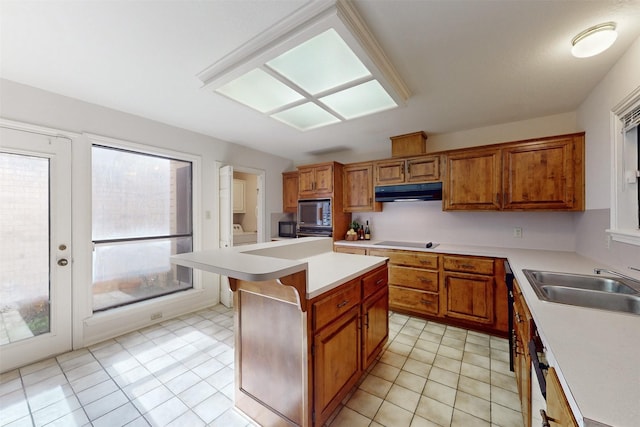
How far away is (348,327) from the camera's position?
5.40 feet

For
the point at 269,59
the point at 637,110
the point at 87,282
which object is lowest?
the point at 87,282

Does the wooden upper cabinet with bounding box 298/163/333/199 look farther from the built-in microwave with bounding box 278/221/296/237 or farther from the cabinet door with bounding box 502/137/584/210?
the cabinet door with bounding box 502/137/584/210

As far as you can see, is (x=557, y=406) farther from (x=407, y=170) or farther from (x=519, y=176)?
(x=407, y=170)

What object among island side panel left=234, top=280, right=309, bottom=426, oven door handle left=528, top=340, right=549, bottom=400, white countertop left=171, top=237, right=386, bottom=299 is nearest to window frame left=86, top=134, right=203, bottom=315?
white countertop left=171, top=237, right=386, bottom=299

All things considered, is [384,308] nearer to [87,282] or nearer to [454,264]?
[454,264]

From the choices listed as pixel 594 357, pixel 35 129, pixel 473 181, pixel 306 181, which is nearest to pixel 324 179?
pixel 306 181

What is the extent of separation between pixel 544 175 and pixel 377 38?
2408 millimetres

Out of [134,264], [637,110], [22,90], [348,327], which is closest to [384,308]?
[348,327]

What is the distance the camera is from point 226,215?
354 cm

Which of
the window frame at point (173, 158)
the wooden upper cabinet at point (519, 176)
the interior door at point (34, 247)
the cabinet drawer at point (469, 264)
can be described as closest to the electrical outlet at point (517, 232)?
the wooden upper cabinet at point (519, 176)

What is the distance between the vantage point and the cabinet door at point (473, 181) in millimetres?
2816

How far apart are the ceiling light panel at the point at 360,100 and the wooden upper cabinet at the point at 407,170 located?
104cm

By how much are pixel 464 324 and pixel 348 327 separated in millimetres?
1988

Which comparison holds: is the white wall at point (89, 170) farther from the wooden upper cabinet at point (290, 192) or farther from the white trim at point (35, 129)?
the wooden upper cabinet at point (290, 192)
